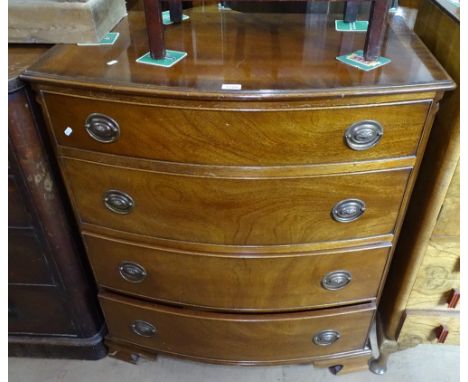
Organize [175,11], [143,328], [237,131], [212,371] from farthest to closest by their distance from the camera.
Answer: [212,371] → [143,328] → [175,11] → [237,131]

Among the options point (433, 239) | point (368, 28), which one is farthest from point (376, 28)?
point (433, 239)

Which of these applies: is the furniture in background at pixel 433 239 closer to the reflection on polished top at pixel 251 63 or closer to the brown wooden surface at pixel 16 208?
the reflection on polished top at pixel 251 63

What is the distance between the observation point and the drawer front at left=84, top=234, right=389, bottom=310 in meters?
1.07

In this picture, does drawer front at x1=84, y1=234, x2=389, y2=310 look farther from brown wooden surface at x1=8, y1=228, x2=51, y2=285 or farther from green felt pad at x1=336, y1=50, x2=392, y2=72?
green felt pad at x1=336, y1=50, x2=392, y2=72

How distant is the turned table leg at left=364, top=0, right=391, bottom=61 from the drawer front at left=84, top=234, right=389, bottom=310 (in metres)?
0.47

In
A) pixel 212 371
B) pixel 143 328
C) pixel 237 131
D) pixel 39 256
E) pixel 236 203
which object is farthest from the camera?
pixel 212 371

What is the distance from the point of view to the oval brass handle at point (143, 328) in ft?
4.17

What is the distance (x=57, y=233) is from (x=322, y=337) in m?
0.81

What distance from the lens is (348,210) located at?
0.98 metres

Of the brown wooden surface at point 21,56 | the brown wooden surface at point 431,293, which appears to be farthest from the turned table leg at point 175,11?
the brown wooden surface at point 431,293

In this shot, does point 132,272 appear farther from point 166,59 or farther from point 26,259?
point 166,59

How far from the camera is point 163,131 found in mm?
878

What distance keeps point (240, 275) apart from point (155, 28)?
621mm

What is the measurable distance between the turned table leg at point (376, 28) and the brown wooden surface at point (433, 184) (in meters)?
0.18
